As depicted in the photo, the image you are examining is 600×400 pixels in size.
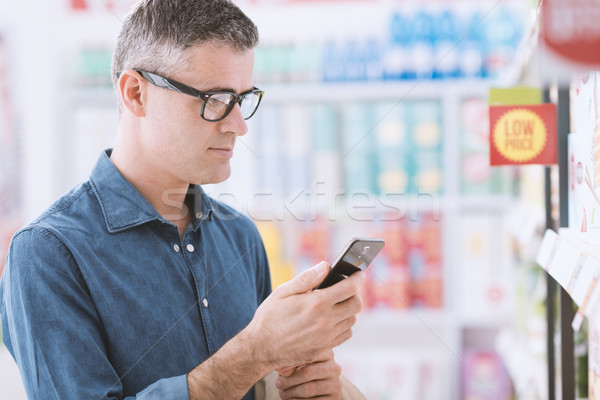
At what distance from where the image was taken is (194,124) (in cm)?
142

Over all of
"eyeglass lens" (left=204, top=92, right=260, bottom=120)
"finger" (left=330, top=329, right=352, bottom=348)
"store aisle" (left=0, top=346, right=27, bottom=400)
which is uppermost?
"eyeglass lens" (left=204, top=92, right=260, bottom=120)

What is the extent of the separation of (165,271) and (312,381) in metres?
0.46

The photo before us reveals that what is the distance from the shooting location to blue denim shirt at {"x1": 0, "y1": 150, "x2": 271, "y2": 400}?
3.77ft

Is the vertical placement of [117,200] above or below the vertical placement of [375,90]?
below

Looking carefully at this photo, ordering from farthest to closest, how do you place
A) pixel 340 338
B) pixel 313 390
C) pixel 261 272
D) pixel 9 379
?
pixel 9 379
pixel 261 272
pixel 313 390
pixel 340 338

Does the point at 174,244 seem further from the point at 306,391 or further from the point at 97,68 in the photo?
the point at 97,68

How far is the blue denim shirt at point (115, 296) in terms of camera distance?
45.3 inches

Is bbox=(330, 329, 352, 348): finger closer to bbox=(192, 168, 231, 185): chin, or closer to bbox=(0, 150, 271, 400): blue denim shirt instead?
bbox=(0, 150, 271, 400): blue denim shirt

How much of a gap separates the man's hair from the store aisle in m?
3.13

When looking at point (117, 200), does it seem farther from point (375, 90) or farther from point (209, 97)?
point (375, 90)

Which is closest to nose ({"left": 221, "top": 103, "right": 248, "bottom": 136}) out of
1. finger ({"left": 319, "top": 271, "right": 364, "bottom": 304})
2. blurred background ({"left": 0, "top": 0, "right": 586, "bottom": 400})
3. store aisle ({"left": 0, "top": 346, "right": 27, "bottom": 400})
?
finger ({"left": 319, "top": 271, "right": 364, "bottom": 304})

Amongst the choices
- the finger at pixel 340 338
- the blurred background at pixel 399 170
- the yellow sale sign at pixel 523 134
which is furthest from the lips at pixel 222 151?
the blurred background at pixel 399 170

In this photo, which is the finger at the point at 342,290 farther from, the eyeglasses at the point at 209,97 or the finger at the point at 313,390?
the eyeglasses at the point at 209,97

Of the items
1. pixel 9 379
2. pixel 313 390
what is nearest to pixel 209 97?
pixel 313 390
